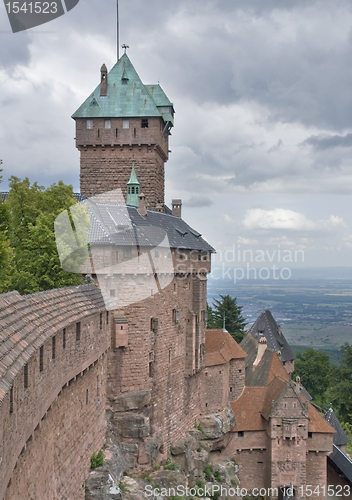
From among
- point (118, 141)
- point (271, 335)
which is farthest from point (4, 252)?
point (271, 335)

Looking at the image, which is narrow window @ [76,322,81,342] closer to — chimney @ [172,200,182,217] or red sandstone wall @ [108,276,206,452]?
red sandstone wall @ [108,276,206,452]

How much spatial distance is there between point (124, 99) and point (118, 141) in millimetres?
3265

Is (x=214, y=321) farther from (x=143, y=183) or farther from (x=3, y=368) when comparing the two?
(x=3, y=368)

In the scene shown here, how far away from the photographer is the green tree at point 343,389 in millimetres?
50438

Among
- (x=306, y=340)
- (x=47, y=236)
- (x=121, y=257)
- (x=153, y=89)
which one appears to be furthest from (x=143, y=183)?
(x=306, y=340)

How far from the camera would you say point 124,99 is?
36.8m

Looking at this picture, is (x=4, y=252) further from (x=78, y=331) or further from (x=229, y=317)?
(x=229, y=317)

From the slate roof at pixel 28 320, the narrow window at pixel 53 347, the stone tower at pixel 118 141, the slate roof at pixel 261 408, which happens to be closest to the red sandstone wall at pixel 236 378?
→ the slate roof at pixel 261 408

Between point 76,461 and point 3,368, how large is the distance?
25.7ft

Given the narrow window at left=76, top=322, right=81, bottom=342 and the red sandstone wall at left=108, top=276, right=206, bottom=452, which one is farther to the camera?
the red sandstone wall at left=108, top=276, right=206, bottom=452

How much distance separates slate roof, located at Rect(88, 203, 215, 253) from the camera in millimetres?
23844

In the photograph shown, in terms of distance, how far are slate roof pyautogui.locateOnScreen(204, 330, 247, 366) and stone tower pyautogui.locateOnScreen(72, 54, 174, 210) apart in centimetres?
1030

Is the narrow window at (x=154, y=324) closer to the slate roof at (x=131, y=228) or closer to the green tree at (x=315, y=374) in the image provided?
the slate roof at (x=131, y=228)

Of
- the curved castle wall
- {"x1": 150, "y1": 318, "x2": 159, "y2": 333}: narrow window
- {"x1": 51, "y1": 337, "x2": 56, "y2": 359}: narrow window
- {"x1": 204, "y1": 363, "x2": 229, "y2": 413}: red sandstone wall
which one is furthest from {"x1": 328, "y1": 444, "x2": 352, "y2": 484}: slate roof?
{"x1": 51, "y1": 337, "x2": 56, "y2": 359}: narrow window
